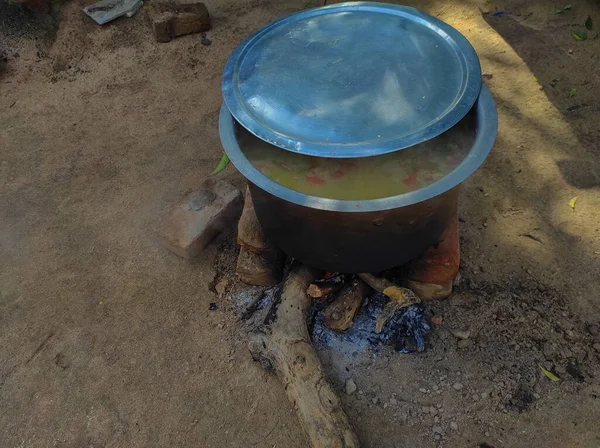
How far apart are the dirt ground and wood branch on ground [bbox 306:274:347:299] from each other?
28cm

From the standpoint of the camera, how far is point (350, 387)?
7.42 ft

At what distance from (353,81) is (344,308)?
3.72 ft

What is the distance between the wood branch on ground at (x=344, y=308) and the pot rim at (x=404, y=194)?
0.87 metres

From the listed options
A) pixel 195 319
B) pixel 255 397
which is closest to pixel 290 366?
pixel 255 397

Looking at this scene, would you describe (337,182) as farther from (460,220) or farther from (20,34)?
(20,34)

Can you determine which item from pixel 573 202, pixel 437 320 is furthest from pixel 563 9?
pixel 437 320

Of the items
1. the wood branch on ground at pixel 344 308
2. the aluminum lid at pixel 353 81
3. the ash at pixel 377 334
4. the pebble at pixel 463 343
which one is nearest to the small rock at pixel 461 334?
the pebble at pixel 463 343

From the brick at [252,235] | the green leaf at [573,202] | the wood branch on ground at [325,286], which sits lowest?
the green leaf at [573,202]

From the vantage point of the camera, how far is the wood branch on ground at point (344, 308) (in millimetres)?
2377

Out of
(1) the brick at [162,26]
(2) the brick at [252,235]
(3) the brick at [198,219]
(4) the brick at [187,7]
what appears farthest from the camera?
(4) the brick at [187,7]

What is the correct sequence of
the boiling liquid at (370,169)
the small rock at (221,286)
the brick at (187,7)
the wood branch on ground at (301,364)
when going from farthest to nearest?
1. the brick at (187,7)
2. the small rock at (221,286)
3. the wood branch on ground at (301,364)
4. the boiling liquid at (370,169)

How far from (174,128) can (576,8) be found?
367cm

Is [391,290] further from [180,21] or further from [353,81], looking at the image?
[180,21]

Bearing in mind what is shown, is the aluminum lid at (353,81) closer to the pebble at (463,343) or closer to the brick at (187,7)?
the pebble at (463,343)
